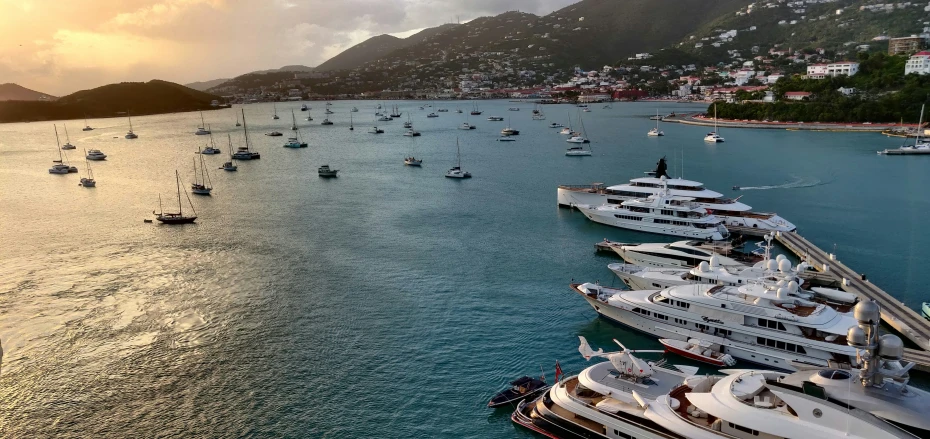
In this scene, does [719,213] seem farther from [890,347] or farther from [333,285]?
[890,347]

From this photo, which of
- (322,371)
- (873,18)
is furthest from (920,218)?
(873,18)

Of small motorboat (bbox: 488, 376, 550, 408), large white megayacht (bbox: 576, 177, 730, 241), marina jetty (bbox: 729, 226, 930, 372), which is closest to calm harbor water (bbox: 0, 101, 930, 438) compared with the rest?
small motorboat (bbox: 488, 376, 550, 408)

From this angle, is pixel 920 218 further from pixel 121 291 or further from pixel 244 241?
pixel 121 291

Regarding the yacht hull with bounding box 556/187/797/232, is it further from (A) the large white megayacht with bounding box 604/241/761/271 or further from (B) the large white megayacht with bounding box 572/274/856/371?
(B) the large white megayacht with bounding box 572/274/856/371

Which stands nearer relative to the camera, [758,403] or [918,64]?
[758,403]

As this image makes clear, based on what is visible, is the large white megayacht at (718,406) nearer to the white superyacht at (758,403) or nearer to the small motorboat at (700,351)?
the white superyacht at (758,403)

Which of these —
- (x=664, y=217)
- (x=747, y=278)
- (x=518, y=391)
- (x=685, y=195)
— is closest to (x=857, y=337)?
(x=518, y=391)

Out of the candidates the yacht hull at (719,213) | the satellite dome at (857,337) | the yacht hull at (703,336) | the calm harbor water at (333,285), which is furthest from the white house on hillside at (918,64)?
the satellite dome at (857,337)
